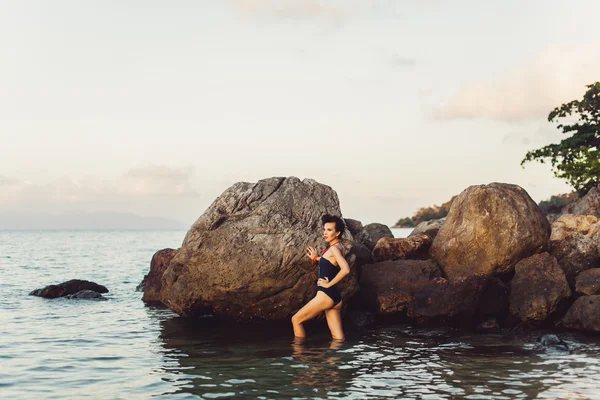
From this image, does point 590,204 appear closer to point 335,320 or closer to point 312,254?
point 312,254

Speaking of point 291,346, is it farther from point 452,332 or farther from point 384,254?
point 384,254

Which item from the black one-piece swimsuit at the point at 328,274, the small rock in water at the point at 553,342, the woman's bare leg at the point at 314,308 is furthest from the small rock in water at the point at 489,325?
the woman's bare leg at the point at 314,308

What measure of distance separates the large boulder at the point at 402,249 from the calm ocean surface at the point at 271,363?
9.10 ft

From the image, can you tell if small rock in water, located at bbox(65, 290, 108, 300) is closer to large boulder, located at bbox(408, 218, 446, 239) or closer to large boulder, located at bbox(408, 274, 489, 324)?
large boulder, located at bbox(408, 218, 446, 239)

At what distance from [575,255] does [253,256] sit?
8.49 meters

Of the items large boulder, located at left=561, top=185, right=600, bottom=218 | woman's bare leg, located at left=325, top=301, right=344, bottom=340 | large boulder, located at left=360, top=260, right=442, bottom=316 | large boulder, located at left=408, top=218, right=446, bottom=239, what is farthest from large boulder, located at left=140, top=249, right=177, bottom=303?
large boulder, located at left=561, top=185, right=600, bottom=218

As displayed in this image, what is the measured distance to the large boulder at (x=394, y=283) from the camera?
53.0ft

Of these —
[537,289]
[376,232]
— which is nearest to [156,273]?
[376,232]

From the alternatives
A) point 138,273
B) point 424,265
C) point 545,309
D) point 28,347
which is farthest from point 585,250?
point 138,273

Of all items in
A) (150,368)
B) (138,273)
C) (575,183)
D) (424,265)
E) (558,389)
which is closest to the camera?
(558,389)

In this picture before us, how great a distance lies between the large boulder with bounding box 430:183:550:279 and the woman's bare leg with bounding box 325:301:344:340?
407cm

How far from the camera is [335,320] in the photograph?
13766 mm

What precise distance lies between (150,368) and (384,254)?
8.37 metres

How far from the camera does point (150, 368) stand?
11.5m
